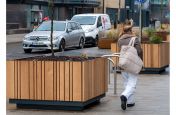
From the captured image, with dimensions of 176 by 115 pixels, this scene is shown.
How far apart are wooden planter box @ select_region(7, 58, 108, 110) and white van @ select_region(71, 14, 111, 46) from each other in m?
20.9

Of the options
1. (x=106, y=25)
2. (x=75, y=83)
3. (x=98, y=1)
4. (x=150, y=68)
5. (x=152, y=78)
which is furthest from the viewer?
(x=98, y=1)

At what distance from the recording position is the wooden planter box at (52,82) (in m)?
8.98

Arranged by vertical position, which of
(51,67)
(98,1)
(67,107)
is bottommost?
(67,107)

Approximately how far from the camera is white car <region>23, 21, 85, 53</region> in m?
24.8

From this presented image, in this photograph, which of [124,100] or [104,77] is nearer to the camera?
[124,100]

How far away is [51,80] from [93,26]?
2208cm

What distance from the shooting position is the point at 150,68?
A: 15.7 meters

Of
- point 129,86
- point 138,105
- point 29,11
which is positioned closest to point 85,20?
point 29,11

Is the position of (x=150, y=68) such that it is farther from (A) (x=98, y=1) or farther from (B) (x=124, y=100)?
(A) (x=98, y=1)

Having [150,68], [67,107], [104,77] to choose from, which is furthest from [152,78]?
[67,107]

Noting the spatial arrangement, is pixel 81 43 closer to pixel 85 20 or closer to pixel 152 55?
pixel 85 20

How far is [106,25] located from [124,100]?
78.1ft

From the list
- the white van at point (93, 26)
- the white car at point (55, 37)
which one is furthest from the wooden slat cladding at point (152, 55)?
the white van at point (93, 26)

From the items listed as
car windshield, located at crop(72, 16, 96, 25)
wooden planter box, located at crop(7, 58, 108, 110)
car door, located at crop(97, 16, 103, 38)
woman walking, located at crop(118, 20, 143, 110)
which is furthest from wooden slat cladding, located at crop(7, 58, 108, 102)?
car windshield, located at crop(72, 16, 96, 25)
